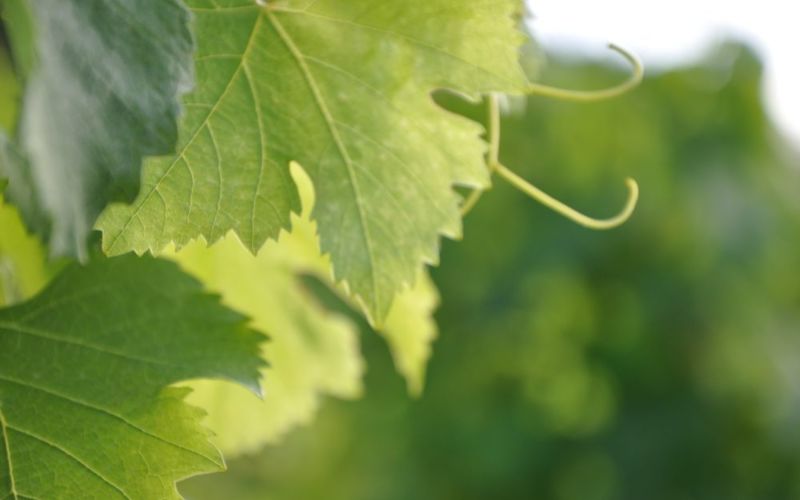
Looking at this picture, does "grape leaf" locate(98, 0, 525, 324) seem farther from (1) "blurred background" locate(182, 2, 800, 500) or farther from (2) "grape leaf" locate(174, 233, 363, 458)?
(1) "blurred background" locate(182, 2, 800, 500)

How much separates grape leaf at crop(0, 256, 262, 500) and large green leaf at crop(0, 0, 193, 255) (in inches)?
8.7

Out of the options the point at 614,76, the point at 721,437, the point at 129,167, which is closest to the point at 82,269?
the point at 129,167

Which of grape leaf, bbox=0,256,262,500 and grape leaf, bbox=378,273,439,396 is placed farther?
grape leaf, bbox=378,273,439,396

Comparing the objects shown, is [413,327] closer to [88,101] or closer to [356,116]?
[356,116]

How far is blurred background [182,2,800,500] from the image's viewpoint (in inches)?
147

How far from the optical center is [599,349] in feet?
12.6

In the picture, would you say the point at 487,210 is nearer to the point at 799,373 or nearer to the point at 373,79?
the point at 799,373

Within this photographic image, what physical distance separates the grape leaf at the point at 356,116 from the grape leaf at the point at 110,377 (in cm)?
10

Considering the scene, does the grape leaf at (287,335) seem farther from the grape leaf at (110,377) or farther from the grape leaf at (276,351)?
the grape leaf at (110,377)

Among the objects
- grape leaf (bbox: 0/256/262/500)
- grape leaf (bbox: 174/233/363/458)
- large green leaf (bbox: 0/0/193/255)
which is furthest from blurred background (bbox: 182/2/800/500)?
large green leaf (bbox: 0/0/193/255)

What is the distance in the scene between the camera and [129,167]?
50 centimetres

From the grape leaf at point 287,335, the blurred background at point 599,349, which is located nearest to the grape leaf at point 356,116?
the grape leaf at point 287,335

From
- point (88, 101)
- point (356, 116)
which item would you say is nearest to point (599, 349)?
point (356, 116)

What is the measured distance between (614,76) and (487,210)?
107cm
